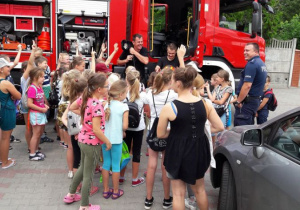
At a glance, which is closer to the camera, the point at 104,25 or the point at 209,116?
the point at 209,116

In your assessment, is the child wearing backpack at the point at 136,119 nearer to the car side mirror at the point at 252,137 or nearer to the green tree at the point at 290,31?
the car side mirror at the point at 252,137

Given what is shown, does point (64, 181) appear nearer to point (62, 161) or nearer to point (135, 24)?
point (62, 161)

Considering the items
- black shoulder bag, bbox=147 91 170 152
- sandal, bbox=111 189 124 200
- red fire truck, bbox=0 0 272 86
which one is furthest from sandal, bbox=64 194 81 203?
red fire truck, bbox=0 0 272 86

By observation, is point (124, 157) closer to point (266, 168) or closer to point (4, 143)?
point (4, 143)

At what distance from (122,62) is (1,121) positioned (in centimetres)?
268

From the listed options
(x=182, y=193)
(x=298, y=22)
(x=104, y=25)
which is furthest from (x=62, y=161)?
(x=298, y=22)

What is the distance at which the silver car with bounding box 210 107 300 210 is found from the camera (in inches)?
86.7

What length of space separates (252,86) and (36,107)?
3.28 meters

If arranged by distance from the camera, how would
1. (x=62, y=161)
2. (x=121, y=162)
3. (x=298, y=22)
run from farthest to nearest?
1. (x=298, y=22)
2. (x=62, y=161)
3. (x=121, y=162)

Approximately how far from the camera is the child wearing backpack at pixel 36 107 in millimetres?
4711

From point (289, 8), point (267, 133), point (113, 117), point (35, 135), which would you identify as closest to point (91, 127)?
point (113, 117)

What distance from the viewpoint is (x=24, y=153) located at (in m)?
5.40

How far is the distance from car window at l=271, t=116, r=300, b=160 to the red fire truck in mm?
4556

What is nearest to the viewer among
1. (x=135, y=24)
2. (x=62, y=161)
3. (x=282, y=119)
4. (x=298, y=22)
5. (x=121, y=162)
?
(x=282, y=119)
